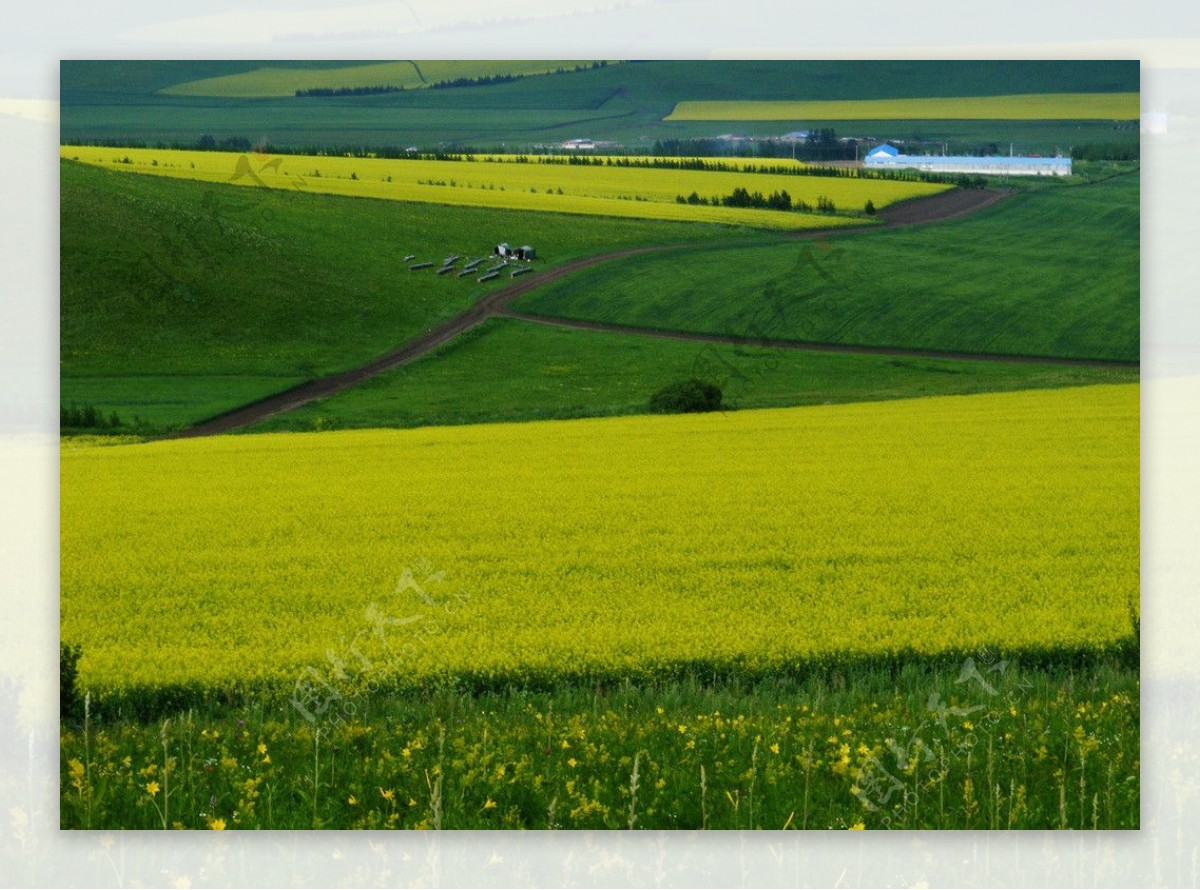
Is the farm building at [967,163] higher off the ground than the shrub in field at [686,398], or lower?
higher

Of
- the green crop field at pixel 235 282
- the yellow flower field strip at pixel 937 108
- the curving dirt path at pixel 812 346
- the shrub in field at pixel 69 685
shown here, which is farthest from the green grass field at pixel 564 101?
the shrub in field at pixel 69 685

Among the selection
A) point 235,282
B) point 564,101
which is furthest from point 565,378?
point 235,282

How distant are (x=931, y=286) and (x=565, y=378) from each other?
7.55ft

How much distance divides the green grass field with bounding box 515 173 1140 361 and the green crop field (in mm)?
604

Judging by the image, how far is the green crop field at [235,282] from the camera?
6.88 meters

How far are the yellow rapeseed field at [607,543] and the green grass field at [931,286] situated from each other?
0.45 meters

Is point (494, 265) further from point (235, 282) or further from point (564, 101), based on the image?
point (235, 282)

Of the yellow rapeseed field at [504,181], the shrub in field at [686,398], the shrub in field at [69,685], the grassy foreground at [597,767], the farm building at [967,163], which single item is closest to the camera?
the grassy foreground at [597,767]

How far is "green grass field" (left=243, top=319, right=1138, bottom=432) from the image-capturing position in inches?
296

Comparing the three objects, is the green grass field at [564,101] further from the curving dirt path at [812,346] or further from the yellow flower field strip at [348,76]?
the curving dirt path at [812,346]

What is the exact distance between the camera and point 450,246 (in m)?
7.38

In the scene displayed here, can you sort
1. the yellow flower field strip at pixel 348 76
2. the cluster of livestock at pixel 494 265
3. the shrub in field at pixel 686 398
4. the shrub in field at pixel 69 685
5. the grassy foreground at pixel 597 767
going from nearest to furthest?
the grassy foreground at pixel 597 767 < the shrub in field at pixel 69 685 < the yellow flower field strip at pixel 348 76 < the cluster of livestock at pixel 494 265 < the shrub in field at pixel 686 398

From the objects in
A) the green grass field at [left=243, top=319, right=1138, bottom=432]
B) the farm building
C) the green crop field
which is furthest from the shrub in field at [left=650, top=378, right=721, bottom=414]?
the farm building

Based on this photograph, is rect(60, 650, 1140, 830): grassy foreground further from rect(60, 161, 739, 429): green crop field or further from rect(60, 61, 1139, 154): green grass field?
rect(60, 61, 1139, 154): green grass field
